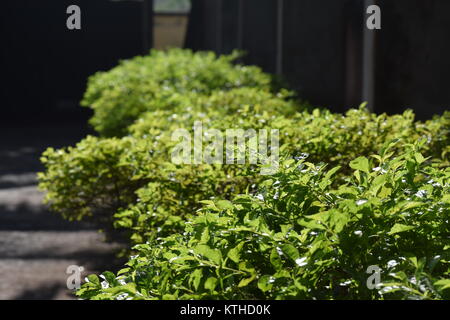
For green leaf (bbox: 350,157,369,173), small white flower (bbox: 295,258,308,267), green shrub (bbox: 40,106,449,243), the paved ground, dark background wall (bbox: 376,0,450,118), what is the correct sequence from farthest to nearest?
the paved ground
dark background wall (bbox: 376,0,450,118)
green shrub (bbox: 40,106,449,243)
green leaf (bbox: 350,157,369,173)
small white flower (bbox: 295,258,308,267)

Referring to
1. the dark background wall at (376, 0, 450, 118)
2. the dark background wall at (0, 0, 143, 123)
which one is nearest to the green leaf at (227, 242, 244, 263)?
the dark background wall at (376, 0, 450, 118)

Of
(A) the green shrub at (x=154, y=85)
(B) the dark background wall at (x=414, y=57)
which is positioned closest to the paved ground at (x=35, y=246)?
(A) the green shrub at (x=154, y=85)

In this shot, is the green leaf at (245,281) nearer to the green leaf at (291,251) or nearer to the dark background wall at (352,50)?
the green leaf at (291,251)

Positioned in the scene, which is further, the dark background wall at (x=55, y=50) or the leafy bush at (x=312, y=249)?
the dark background wall at (x=55, y=50)

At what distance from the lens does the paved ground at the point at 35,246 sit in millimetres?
7172

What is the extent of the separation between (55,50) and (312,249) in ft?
76.7

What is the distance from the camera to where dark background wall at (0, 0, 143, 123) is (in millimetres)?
24500

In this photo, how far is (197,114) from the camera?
647cm

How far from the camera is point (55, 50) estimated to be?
24906 mm

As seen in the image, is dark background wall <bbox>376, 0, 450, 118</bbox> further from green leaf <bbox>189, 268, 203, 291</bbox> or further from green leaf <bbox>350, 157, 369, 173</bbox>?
green leaf <bbox>189, 268, 203, 291</bbox>

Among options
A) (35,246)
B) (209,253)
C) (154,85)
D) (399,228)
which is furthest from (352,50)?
(209,253)

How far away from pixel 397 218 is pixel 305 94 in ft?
28.1

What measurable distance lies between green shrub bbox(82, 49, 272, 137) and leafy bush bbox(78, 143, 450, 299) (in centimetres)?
510

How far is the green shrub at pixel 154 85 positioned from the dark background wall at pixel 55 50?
12087mm
